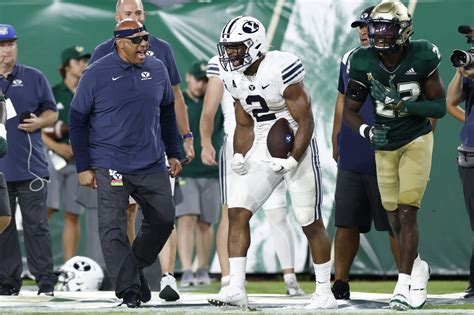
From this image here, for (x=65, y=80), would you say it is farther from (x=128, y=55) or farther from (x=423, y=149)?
(x=423, y=149)

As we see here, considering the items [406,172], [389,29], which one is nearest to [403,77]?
[389,29]

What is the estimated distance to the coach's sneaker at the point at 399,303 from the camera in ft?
26.6

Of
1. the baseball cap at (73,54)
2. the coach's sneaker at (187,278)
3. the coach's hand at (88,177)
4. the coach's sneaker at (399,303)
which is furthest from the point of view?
the baseball cap at (73,54)

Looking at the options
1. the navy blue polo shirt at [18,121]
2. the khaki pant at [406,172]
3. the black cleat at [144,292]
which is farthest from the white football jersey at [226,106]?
the khaki pant at [406,172]

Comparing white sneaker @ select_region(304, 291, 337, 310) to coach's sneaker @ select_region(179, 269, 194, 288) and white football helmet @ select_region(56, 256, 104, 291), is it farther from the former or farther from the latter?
coach's sneaker @ select_region(179, 269, 194, 288)

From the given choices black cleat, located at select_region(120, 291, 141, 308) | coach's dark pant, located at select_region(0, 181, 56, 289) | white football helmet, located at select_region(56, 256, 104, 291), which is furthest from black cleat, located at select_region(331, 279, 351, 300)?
white football helmet, located at select_region(56, 256, 104, 291)

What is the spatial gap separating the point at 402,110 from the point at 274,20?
172 inches

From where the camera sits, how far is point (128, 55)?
8.68m

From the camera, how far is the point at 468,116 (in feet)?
33.2

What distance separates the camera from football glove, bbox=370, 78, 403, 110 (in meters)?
8.22

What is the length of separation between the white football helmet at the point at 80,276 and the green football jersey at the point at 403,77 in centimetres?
338

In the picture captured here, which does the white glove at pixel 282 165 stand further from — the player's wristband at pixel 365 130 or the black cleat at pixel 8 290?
the black cleat at pixel 8 290

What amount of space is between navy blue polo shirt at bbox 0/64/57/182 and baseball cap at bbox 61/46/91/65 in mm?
1810

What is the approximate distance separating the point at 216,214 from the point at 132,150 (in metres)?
3.66
